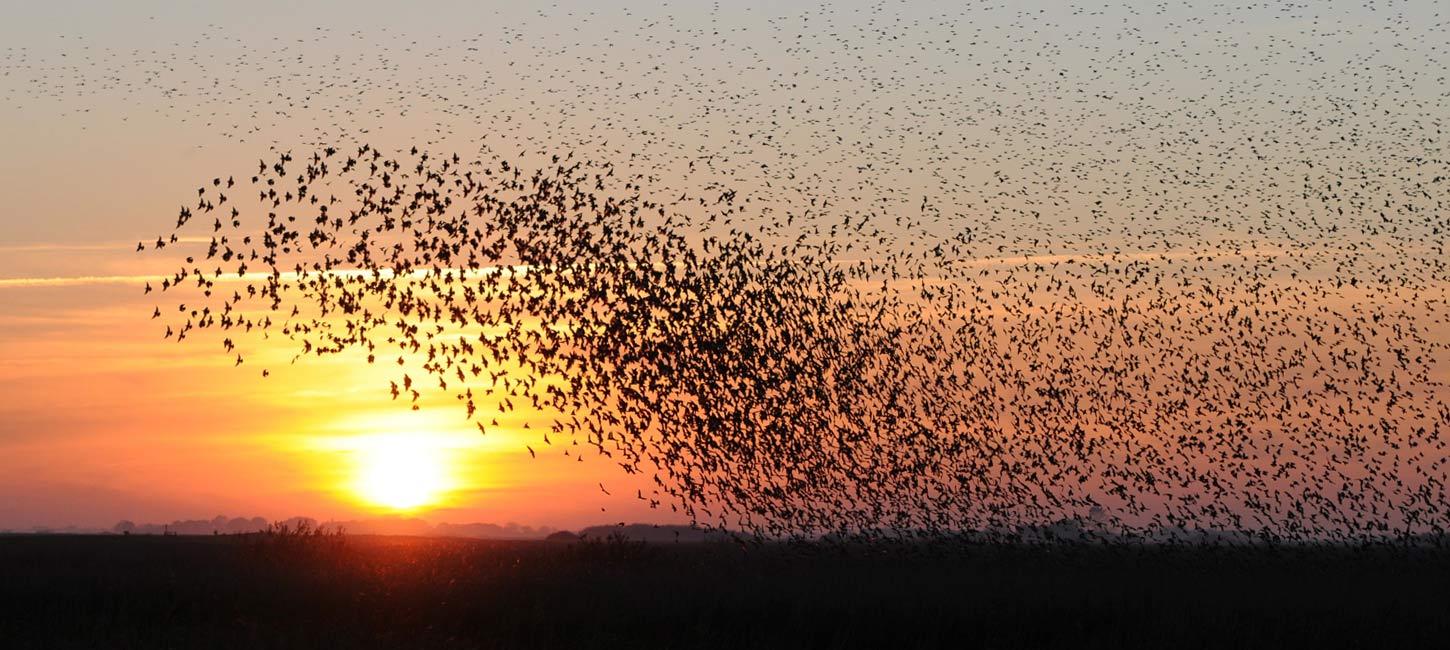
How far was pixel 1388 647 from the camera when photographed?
73.0 feet

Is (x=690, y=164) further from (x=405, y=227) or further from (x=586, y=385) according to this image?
(x=586, y=385)

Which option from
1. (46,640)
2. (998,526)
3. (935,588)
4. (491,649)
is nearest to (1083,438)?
(998,526)

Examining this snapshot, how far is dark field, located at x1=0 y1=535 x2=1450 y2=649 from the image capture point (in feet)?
66.9

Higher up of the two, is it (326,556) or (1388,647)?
(326,556)

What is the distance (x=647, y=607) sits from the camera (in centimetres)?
2206

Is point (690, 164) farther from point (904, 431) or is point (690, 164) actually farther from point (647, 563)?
point (904, 431)

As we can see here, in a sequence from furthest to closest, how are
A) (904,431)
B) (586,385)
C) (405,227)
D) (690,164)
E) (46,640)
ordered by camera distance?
(904,431) < (586,385) < (405,227) < (690,164) < (46,640)

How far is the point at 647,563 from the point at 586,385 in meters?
3.38

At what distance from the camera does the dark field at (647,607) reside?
803 inches

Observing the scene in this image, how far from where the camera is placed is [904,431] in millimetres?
36500

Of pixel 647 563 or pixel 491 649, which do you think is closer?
pixel 491 649

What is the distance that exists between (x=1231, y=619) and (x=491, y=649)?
32.9 ft

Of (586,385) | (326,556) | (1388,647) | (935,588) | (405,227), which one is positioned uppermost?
(405,227)

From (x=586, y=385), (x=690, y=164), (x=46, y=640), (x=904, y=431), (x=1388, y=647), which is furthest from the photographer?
(x=904, y=431)
